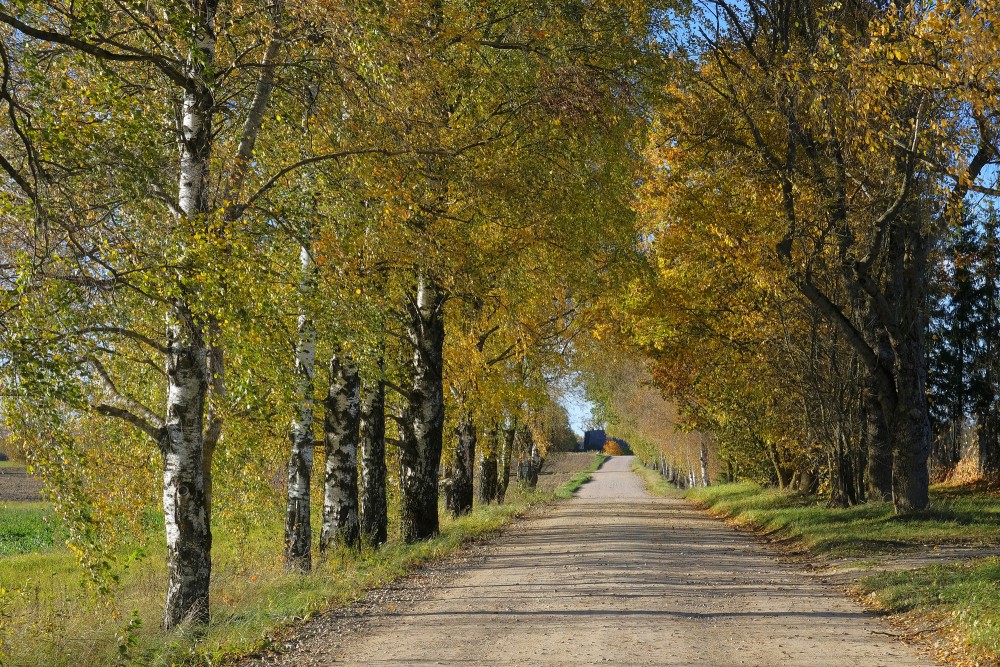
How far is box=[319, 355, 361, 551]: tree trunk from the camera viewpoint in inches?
650

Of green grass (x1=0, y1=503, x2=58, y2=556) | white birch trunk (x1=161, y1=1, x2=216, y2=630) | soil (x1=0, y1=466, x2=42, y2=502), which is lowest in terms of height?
green grass (x1=0, y1=503, x2=58, y2=556)

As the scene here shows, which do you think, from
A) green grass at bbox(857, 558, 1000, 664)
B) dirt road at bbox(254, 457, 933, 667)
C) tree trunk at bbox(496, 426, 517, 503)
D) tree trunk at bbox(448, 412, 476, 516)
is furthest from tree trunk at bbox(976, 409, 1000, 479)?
green grass at bbox(857, 558, 1000, 664)

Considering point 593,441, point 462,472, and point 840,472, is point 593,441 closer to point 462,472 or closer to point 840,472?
point 462,472

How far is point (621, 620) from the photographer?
945cm

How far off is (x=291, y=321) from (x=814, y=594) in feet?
23.8

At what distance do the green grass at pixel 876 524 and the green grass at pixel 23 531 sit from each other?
66.3ft

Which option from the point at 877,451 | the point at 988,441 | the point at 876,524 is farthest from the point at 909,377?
the point at 988,441

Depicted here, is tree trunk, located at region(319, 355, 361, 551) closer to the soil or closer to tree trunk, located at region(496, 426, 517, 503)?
tree trunk, located at region(496, 426, 517, 503)

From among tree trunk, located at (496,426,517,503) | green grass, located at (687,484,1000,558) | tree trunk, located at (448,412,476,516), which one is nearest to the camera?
green grass, located at (687,484,1000,558)

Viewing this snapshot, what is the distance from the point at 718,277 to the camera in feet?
77.0

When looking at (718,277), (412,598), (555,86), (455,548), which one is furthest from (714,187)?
(412,598)

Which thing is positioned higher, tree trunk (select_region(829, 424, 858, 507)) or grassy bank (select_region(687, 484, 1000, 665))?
tree trunk (select_region(829, 424, 858, 507))

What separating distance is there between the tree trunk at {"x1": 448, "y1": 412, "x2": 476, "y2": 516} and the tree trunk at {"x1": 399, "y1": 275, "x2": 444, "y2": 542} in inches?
288

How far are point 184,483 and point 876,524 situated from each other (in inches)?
526
